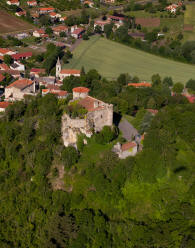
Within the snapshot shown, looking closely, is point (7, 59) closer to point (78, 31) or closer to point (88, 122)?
point (78, 31)

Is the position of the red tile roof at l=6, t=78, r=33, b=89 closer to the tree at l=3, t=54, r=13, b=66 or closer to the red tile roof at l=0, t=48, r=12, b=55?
the tree at l=3, t=54, r=13, b=66

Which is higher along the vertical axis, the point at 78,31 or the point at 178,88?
the point at 78,31

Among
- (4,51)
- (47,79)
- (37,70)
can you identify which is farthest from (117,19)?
(47,79)

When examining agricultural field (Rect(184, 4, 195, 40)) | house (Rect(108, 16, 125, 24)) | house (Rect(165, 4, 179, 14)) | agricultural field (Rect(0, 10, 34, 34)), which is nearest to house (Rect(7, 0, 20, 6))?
agricultural field (Rect(0, 10, 34, 34))

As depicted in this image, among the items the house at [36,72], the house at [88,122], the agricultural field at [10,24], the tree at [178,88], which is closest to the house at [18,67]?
the house at [36,72]

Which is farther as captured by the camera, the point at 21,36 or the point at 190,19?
the point at 190,19

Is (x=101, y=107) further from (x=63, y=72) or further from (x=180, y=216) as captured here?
(x=63, y=72)

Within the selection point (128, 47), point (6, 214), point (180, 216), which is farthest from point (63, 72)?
point (180, 216)
